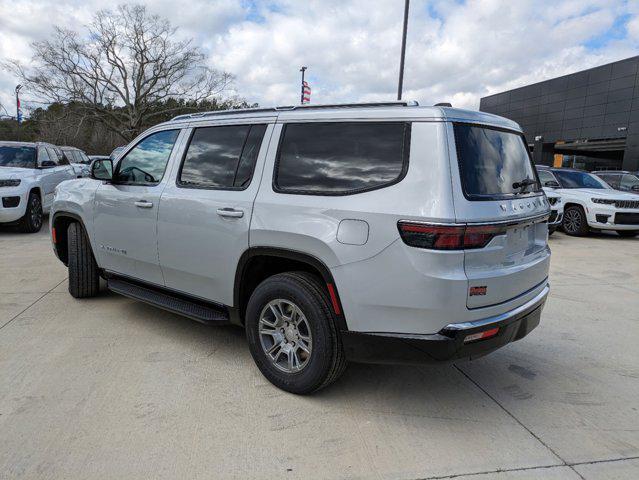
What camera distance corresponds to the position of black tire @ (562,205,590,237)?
11047mm

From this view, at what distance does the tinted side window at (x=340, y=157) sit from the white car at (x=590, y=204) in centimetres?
908

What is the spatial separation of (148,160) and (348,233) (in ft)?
7.59

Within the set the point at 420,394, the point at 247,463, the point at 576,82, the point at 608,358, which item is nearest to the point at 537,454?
the point at 420,394

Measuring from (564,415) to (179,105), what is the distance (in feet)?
133

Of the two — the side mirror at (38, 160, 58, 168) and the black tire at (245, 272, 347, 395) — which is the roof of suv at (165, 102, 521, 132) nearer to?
the black tire at (245, 272, 347, 395)

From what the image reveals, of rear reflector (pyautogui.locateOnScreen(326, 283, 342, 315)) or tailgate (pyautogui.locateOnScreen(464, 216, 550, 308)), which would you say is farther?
rear reflector (pyautogui.locateOnScreen(326, 283, 342, 315))

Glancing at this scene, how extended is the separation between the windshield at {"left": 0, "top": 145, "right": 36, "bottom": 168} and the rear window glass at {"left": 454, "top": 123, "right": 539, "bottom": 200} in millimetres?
9867

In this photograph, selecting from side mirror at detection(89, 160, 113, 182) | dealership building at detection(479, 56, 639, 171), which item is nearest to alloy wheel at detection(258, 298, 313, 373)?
side mirror at detection(89, 160, 113, 182)

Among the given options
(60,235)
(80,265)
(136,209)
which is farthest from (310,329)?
(60,235)

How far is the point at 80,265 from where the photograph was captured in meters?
4.81

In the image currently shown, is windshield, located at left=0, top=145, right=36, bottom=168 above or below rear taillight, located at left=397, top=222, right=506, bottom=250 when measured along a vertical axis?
above

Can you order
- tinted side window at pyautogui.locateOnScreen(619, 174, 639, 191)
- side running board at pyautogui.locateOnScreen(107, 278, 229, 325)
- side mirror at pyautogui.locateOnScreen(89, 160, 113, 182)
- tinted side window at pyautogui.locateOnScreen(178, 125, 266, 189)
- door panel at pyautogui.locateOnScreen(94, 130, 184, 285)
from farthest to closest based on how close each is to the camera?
tinted side window at pyautogui.locateOnScreen(619, 174, 639, 191) < side mirror at pyautogui.locateOnScreen(89, 160, 113, 182) < door panel at pyautogui.locateOnScreen(94, 130, 184, 285) < side running board at pyautogui.locateOnScreen(107, 278, 229, 325) < tinted side window at pyautogui.locateOnScreen(178, 125, 266, 189)

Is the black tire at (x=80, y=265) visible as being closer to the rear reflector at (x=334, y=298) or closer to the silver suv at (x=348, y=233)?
the silver suv at (x=348, y=233)

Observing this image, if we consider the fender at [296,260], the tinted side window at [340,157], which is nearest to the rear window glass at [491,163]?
the tinted side window at [340,157]
